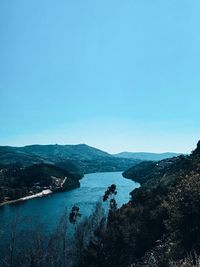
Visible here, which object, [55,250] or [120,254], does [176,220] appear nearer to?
[120,254]

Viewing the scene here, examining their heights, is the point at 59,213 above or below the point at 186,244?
below

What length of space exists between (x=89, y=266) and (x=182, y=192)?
28.5m

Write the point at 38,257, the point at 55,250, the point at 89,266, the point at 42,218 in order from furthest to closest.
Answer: the point at 42,218 → the point at 55,250 → the point at 38,257 → the point at 89,266

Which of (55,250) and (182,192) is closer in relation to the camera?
(182,192)

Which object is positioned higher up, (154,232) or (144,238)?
(154,232)

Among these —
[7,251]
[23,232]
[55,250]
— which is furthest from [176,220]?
[23,232]

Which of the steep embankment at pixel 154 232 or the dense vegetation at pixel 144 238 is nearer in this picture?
the dense vegetation at pixel 144 238

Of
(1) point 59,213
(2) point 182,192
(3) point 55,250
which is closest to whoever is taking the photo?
(2) point 182,192

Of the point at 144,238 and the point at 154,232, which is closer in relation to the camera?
the point at 144,238

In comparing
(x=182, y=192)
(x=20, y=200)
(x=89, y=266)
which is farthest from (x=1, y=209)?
(x=182, y=192)

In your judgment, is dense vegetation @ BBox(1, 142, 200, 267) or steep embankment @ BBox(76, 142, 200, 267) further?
steep embankment @ BBox(76, 142, 200, 267)

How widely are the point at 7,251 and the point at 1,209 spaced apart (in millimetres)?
83980

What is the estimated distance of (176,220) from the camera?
114 ft

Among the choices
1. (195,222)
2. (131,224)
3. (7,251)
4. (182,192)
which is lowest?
(7,251)
